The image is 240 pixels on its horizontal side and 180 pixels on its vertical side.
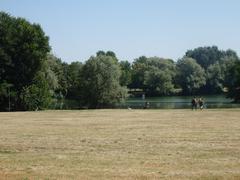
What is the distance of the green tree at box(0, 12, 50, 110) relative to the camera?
232ft

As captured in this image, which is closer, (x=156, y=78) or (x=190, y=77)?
(x=156, y=78)

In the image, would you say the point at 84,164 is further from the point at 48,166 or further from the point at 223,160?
the point at 223,160

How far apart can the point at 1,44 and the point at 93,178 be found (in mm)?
59737

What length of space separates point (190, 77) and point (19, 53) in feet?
258

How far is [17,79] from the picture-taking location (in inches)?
2862

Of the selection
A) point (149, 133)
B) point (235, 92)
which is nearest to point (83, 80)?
point (235, 92)

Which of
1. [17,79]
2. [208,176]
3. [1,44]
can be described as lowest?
[208,176]

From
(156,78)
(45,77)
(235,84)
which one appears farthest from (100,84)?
(156,78)

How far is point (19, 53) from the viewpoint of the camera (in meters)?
71.6

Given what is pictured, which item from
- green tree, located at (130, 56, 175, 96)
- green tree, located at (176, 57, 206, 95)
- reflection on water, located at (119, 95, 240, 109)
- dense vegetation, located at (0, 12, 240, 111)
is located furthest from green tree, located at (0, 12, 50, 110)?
green tree, located at (176, 57, 206, 95)

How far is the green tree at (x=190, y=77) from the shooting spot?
5556 inches

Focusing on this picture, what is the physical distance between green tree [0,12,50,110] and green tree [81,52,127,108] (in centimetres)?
1679

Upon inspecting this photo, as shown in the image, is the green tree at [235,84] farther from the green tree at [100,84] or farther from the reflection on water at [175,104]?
the green tree at [100,84]

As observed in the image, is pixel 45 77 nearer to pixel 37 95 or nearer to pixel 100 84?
pixel 37 95
